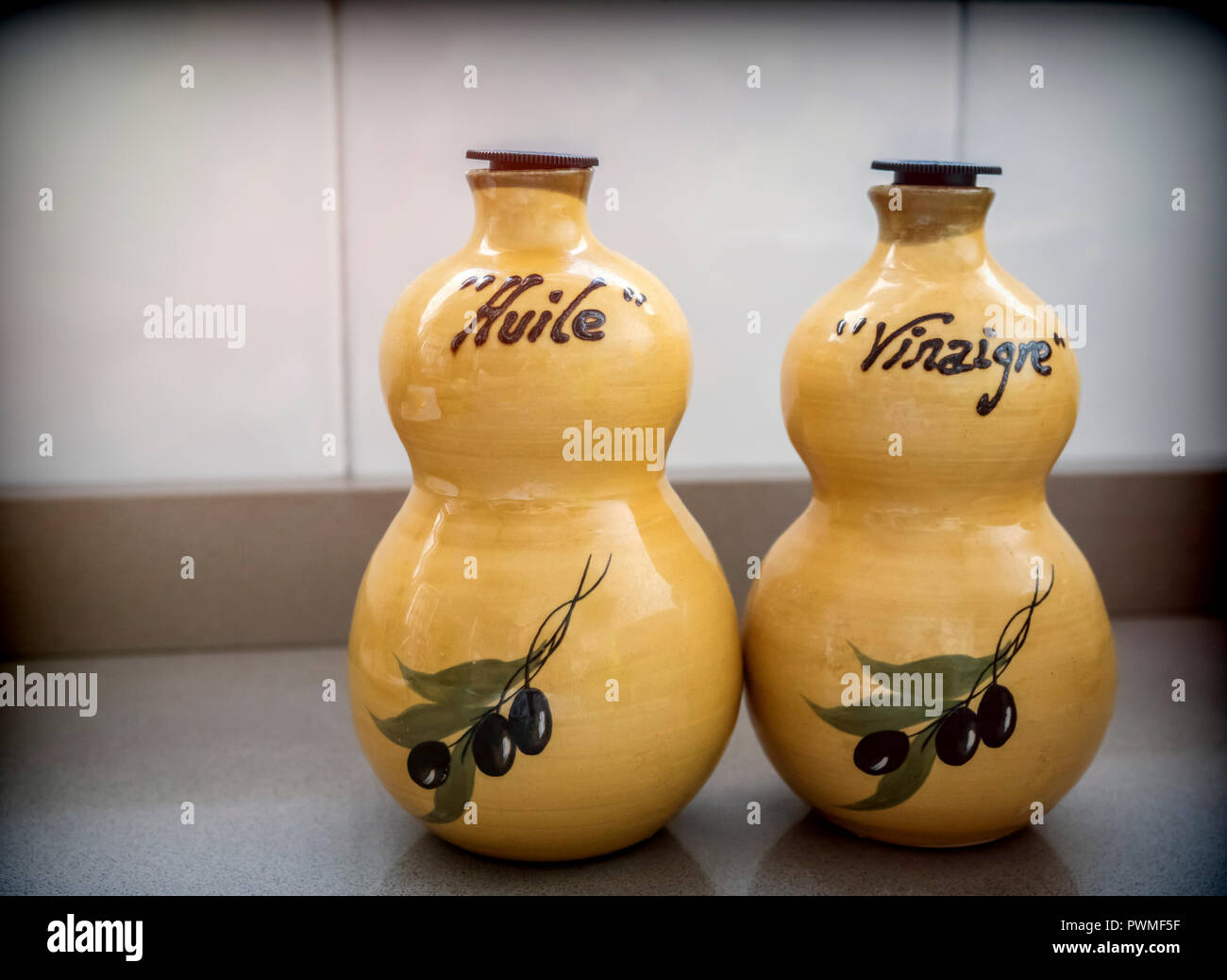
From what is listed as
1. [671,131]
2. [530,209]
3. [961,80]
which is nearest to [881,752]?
[530,209]

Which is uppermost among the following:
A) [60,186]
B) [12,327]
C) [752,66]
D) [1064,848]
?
[752,66]

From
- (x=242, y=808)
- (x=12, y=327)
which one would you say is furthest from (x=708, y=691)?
(x=12, y=327)

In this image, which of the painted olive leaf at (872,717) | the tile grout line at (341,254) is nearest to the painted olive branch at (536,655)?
the painted olive leaf at (872,717)

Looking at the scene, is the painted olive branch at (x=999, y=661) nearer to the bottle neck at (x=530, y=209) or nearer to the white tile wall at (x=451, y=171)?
the bottle neck at (x=530, y=209)

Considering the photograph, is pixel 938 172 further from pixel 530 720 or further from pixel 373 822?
pixel 373 822

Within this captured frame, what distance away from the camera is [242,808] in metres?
1.34

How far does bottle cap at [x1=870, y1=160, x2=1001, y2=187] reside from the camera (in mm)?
1146

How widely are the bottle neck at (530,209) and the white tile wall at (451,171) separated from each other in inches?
27.2

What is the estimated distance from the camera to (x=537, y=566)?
110 centimetres

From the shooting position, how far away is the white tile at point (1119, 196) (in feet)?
6.12

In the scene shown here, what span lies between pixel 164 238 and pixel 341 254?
10.7 inches

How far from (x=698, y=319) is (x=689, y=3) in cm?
49

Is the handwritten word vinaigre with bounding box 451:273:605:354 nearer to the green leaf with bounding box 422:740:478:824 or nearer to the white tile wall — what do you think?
the green leaf with bounding box 422:740:478:824
